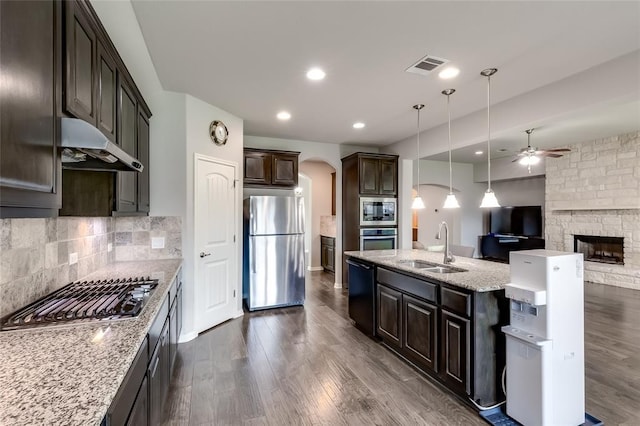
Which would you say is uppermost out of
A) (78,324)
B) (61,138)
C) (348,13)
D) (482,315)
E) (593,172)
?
(348,13)

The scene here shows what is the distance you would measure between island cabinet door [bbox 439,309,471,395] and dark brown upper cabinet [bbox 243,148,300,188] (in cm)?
330

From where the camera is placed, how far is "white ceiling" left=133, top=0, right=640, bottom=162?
2023 millimetres

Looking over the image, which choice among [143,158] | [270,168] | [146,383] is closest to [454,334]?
[146,383]

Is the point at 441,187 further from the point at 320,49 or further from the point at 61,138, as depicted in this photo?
the point at 61,138

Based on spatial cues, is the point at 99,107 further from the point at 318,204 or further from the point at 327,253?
the point at 318,204

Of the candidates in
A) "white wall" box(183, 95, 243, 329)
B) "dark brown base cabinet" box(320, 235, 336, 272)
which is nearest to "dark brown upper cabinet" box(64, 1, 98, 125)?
"white wall" box(183, 95, 243, 329)

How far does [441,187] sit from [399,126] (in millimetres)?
4487

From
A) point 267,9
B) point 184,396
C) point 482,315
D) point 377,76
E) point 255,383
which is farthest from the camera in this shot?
point 377,76

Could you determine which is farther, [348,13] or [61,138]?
[348,13]

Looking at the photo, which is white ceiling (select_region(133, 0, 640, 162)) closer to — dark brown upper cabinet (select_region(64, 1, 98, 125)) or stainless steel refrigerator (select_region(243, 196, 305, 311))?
dark brown upper cabinet (select_region(64, 1, 98, 125))

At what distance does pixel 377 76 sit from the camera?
3.01 m

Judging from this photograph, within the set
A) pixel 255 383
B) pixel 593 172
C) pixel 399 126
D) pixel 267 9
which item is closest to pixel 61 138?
pixel 267 9

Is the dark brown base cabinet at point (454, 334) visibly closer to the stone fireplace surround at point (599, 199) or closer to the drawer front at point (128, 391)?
the drawer front at point (128, 391)

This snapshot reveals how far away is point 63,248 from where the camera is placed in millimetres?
1995
